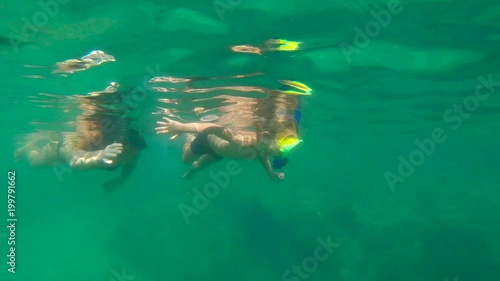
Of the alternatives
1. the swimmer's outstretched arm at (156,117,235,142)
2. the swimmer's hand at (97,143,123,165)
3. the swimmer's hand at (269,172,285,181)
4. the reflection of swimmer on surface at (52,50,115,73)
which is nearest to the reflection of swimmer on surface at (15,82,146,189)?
the swimmer's hand at (97,143,123,165)

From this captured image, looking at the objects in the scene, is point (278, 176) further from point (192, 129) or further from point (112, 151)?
point (112, 151)

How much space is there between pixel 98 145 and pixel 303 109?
1113 centimetres

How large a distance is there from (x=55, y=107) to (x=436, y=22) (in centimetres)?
1817

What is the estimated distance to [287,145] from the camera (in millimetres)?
9867

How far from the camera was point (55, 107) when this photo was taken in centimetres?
1914

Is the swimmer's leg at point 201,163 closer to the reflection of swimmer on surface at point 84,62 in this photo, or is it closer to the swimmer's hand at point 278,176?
the swimmer's hand at point 278,176

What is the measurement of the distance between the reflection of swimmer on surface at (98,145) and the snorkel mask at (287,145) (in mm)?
4655

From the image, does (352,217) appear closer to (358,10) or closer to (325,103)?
(325,103)

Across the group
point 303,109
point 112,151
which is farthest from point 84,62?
point 303,109

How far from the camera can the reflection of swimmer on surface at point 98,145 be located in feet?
38.8

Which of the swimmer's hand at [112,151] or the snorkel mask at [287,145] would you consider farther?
the swimmer's hand at [112,151]

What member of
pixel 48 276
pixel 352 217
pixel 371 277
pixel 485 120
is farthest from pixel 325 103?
pixel 48 276

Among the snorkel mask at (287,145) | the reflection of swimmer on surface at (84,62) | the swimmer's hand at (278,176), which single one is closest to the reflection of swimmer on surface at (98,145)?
the reflection of swimmer on surface at (84,62)

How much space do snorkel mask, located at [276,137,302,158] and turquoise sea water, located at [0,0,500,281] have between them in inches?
121
